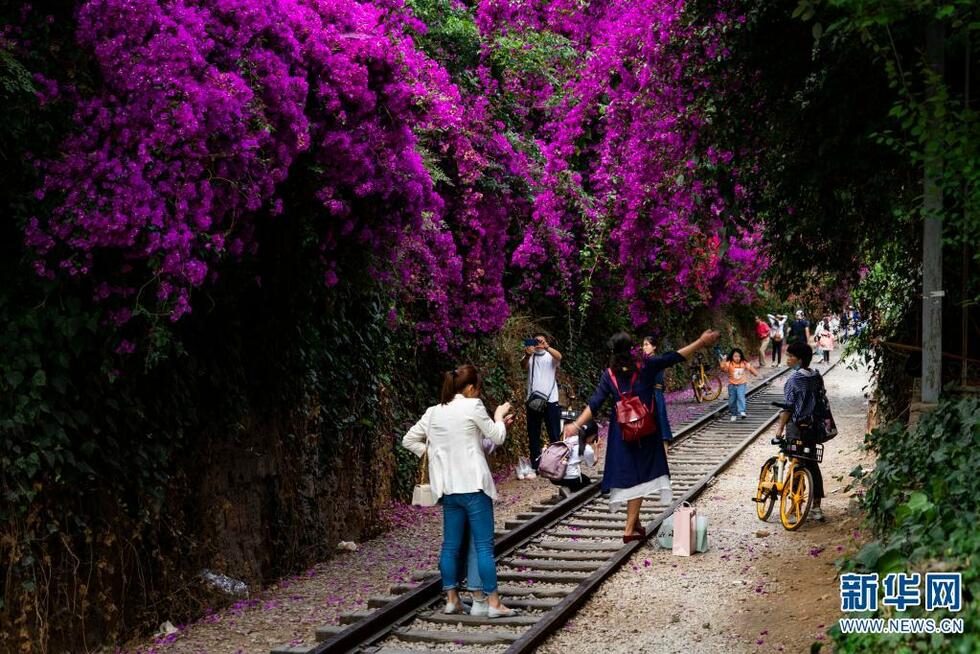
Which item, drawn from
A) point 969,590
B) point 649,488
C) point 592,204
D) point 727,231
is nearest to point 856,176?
point 727,231

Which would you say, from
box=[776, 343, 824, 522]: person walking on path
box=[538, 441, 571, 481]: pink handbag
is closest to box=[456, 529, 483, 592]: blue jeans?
box=[538, 441, 571, 481]: pink handbag

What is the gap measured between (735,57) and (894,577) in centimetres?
571

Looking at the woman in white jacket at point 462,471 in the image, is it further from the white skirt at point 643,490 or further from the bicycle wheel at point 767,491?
the bicycle wheel at point 767,491

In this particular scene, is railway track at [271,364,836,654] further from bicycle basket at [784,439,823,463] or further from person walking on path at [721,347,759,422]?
person walking on path at [721,347,759,422]

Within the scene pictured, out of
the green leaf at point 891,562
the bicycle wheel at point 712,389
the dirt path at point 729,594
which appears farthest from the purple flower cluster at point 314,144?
the bicycle wheel at point 712,389

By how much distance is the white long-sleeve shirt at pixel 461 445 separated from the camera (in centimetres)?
739

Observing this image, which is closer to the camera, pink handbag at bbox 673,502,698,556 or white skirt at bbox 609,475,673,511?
white skirt at bbox 609,475,673,511

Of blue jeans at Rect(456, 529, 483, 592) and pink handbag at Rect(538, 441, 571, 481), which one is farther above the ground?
pink handbag at Rect(538, 441, 571, 481)

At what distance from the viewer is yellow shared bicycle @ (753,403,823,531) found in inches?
408

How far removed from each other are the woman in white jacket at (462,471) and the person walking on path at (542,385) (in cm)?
548

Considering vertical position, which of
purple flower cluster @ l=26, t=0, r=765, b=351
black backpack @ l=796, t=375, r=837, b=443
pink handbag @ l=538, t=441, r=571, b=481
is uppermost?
purple flower cluster @ l=26, t=0, r=765, b=351

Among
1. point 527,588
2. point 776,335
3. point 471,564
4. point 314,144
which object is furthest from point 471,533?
point 776,335

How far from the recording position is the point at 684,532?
9.61 m

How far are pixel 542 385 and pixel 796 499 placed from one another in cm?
393
